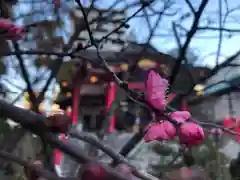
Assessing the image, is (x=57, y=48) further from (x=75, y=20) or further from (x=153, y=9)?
(x=153, y=9)

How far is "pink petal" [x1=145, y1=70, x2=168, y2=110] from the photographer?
2.15ft

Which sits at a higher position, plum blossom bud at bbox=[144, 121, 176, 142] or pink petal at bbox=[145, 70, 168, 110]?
pink petal at bbox=[145, 70, 168, 110]

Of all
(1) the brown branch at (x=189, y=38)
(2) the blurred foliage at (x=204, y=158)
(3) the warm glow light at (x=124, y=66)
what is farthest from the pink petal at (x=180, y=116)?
(3) the warm glow light at (x=124, y=66)

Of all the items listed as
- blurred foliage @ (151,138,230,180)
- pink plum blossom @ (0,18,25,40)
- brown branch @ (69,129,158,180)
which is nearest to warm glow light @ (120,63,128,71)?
blurred foliage @ (151,138,230,180)

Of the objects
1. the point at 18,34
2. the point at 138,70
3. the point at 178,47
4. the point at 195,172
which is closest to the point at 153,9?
the point at 178,47

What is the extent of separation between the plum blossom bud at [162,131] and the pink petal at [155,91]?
1.4 inches

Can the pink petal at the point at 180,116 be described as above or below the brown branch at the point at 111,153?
above

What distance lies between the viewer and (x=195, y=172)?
1.62 feet

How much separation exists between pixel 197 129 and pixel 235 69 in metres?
1.33

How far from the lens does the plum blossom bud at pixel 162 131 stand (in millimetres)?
672

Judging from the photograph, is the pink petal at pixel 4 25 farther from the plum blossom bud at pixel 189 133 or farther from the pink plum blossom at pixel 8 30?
the plum blossom bud at pixel 189 133

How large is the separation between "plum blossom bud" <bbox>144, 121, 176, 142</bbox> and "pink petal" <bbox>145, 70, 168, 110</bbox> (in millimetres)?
36

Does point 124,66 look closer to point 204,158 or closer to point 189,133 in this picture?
point 204,158

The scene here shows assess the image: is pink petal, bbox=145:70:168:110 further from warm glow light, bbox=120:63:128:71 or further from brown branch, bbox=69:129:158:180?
warm glow light, bbox=120:63:128:71
